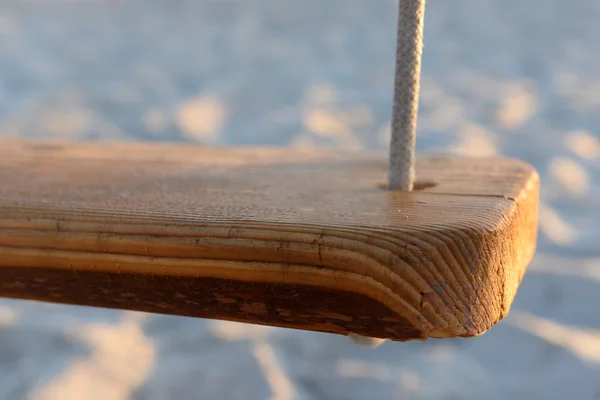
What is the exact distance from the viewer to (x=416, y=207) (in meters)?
0.46

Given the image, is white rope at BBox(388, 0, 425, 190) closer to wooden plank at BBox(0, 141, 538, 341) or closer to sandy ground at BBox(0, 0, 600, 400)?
wooden plank at BBox(0, 141, 538, 341)

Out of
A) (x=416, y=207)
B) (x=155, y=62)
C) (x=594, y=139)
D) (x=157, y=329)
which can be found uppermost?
(x=416, y=207)

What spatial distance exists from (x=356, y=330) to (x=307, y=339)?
662 mm

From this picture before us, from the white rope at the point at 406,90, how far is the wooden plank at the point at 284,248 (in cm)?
2

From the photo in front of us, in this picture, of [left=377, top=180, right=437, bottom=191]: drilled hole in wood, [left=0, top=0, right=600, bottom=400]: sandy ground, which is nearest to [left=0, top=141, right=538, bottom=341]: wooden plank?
[left=377, top=180, right=437, bottom=191]: drilled hole in wood

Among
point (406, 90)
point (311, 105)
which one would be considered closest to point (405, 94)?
point (406, 90)

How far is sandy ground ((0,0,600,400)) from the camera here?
1023mm

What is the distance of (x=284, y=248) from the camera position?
0.40 metres

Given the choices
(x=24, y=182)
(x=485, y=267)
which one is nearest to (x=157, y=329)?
(x=24, y=182)

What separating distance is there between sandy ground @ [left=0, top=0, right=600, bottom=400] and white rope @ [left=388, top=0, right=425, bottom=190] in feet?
1.65

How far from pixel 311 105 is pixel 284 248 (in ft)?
4.08

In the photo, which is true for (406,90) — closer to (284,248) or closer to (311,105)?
(284,248)

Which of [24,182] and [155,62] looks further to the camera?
[155,62]

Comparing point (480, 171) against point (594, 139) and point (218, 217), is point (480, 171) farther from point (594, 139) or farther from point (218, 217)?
point (594, 139)
